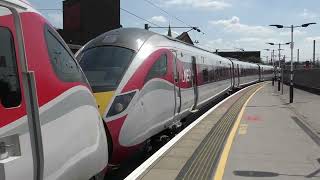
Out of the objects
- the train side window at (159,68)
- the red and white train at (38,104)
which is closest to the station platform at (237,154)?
the train side window at (159,68)

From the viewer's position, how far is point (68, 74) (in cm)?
501

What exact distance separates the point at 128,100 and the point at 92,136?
4.58 meters

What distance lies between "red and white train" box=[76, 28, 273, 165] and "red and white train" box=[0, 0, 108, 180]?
4232 millimetres

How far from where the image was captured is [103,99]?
30.9 ft

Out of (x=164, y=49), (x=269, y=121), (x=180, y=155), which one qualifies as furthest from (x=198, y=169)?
(x=269, y=121)

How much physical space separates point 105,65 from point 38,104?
22.3 feet

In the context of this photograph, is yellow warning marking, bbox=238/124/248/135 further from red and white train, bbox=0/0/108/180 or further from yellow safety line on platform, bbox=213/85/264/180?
red and white train, bbox=0/0/108/180

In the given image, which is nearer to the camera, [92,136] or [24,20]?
[24,20]

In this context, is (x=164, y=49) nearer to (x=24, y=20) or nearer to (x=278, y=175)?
(x=278, y=175)

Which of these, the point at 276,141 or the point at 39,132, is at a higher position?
the point at 39,132

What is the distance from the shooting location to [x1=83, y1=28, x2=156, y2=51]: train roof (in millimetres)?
11383

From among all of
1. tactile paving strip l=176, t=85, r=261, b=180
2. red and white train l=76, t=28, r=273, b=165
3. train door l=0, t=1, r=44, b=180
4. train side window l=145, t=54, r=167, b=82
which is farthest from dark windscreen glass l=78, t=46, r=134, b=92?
train door l=0, t=1, r=44, b=180

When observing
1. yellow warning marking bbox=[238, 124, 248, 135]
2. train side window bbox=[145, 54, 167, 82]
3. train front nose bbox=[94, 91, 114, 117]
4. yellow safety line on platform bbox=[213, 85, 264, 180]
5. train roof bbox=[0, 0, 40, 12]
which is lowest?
yellow warning marking bbox=[238, 124, 248, 135]

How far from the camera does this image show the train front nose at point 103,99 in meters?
9.29
